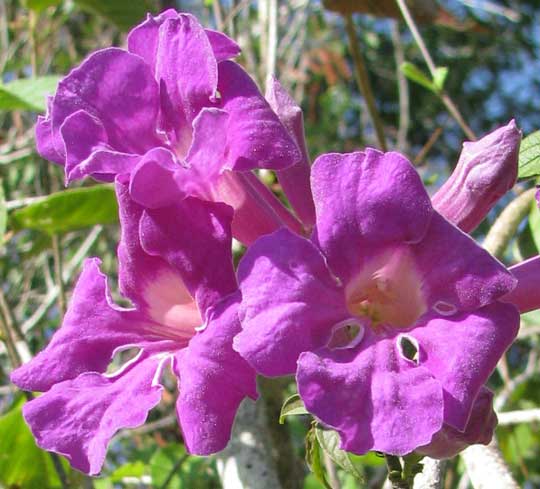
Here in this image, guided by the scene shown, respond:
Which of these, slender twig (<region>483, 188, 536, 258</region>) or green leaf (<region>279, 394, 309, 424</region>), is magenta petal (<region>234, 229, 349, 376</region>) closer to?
green leaf (<region>279, 394, 309, 424</region>)

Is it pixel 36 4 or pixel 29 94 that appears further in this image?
pixel 36 4

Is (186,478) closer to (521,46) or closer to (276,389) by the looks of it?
(276,389)

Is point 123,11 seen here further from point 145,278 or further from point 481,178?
point 481,178

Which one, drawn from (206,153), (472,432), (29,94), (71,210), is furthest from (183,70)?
(71,210)

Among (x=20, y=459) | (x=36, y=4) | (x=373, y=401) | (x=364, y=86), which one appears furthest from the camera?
(x=36, y=4)

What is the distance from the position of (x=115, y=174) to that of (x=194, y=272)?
0.13 meters

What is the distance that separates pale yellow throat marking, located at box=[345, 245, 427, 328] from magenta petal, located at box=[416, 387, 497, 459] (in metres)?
0.10

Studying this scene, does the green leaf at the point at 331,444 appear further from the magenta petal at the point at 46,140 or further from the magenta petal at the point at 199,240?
the magenta petal at the point at 46,140

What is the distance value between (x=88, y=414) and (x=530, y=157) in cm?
59

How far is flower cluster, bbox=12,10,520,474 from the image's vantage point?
0.70 meters

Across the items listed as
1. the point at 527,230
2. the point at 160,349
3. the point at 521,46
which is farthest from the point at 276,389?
the point at 521,46

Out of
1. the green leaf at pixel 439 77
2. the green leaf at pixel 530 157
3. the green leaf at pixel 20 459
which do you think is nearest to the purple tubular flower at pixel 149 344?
the green leaf at pixel 530 157

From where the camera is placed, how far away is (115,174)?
84 centimetres

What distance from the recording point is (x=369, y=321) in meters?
0.81
